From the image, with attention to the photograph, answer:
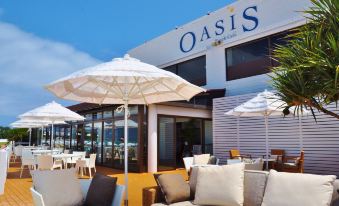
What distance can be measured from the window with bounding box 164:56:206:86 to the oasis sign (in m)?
0.82

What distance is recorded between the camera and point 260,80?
1439 centimetres

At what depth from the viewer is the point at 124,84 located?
5492mm

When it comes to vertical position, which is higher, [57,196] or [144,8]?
[144,8]

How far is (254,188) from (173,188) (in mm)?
1304

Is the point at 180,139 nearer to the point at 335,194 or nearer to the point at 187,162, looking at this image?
the point at 187,162

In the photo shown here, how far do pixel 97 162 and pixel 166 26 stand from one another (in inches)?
407

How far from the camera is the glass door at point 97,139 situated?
623 inches

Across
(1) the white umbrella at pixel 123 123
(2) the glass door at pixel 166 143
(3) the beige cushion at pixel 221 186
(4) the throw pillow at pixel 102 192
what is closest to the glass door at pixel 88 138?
(1) the white umbrella at pixel 123 123

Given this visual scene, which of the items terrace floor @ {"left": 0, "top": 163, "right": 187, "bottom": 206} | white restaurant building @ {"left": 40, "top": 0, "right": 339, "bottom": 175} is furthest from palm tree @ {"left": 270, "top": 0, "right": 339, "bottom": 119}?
white restaurant building @ {"left": 40, "top": 0, "right": 339, "bottom": 175}

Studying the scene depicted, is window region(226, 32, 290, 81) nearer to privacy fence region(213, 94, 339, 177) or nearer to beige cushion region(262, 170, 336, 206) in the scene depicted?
privacy fence region(213, 94, 339, 177)

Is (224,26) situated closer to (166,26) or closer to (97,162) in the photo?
(166,26)

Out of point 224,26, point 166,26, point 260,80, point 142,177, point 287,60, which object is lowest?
point 142,177

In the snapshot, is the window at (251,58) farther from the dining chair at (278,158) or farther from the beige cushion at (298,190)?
the beige cushion at (298,190)

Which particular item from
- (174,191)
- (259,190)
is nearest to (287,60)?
(259,190)
